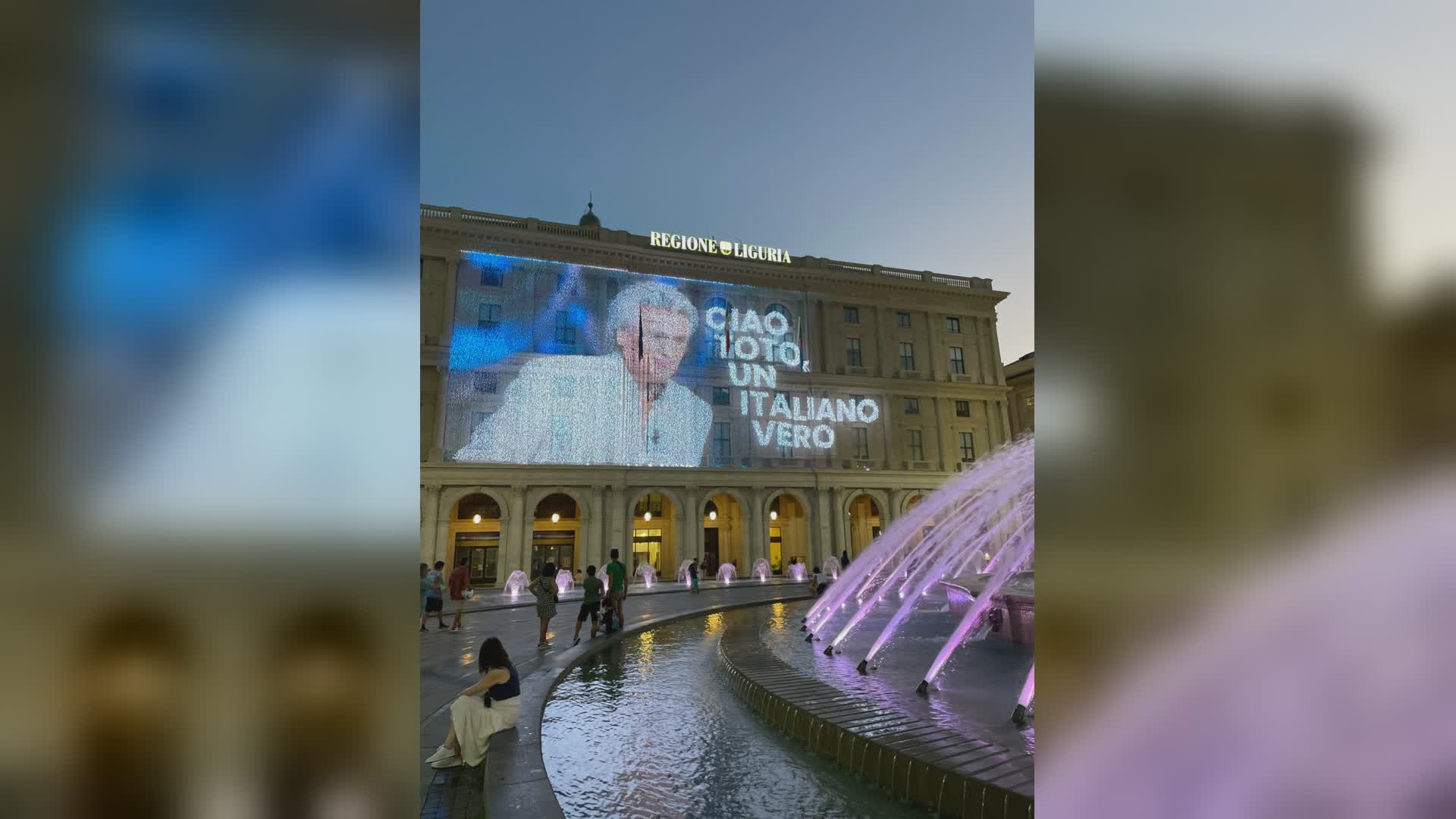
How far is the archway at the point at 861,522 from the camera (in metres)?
40.7

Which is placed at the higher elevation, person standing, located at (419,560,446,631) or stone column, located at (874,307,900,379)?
stone column, located at (874,307,900,379)

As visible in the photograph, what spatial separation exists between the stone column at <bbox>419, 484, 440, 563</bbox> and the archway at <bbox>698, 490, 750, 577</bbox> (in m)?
13.4

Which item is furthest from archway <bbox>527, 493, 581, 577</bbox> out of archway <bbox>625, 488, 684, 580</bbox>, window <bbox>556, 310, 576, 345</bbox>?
window <bbox>556, 310, 576, 345</bbox>

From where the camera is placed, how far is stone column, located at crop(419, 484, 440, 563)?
99.3 feet

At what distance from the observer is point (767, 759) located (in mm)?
6254

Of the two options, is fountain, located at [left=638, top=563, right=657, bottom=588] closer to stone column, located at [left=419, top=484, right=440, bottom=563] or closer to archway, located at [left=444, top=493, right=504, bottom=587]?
archway, located at [left=444, top=493, right=504, bottom=587]

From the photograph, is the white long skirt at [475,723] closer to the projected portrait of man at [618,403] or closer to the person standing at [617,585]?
the person standing at [617,585]
